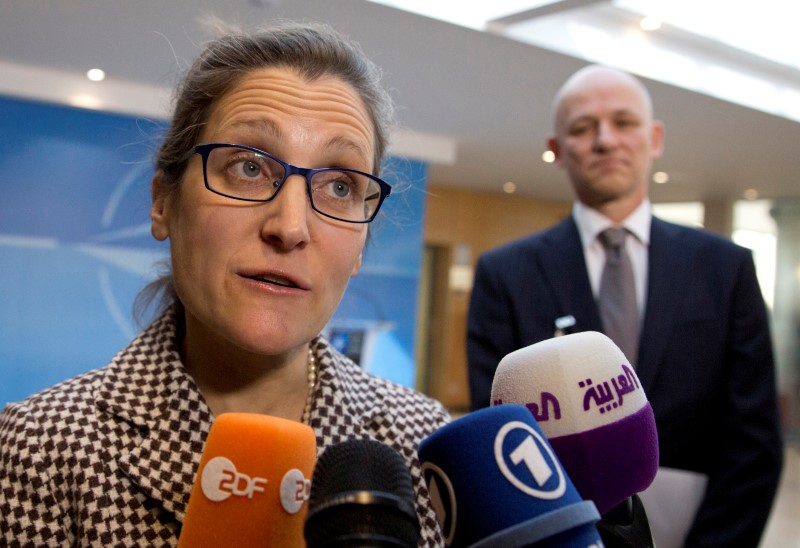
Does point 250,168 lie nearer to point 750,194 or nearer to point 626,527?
point 626,527

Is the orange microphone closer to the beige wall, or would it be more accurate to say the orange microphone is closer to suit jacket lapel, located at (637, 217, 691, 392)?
suit jacket lapel, located at (637, 217, 691, 392)

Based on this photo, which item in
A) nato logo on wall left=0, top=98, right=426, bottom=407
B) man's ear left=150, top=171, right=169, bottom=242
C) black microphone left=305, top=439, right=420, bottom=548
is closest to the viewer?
black microphone left=305, top=439, right=420, bottom=548

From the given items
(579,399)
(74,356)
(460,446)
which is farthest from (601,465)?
(74,356)

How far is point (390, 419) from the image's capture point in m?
1.17

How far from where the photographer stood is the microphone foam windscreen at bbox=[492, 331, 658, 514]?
29.6 inches

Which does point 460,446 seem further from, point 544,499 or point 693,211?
point 693,211

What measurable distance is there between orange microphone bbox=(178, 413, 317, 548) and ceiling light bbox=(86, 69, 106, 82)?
232 inches

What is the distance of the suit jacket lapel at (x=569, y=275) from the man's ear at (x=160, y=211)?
3.24ft

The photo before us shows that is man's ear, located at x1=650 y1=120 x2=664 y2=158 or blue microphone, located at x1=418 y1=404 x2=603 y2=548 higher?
man's ear, located at x1=650 y1=120 x2=664 y2=158

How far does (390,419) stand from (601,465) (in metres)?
0.47

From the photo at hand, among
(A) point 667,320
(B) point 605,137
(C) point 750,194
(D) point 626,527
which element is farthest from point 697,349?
(C) point 750,194

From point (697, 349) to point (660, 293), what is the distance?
0.15 meters

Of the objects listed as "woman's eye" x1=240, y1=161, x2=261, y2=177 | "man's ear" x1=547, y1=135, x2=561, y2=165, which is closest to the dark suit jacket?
"man's ear" x1=547, y1=135, x2=561, y2=165

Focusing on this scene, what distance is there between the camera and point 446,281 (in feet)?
36.2
